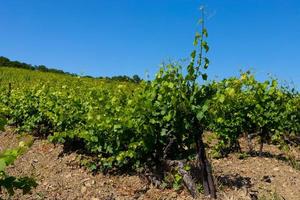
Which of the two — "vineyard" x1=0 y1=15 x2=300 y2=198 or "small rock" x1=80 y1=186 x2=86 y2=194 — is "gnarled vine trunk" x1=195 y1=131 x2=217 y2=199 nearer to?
"vineyard" x1=0 y1=15 x2=300 y2=198

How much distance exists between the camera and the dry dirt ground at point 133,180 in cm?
650

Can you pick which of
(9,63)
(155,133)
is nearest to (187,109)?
(155,133)

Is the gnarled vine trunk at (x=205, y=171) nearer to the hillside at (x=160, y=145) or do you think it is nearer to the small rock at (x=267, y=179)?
the hillside at (x=160, y=145)

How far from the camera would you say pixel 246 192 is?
6410 mm

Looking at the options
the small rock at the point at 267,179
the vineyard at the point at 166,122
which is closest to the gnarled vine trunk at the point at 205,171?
→ the vineyard at the point at 166,122

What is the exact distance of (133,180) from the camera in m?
7.10

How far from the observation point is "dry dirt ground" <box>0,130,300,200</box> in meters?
6.50

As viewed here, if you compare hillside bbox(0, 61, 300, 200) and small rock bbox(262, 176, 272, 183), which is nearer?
hillside bbox(0, 61, 300, 200)

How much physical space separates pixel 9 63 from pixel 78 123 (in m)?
45.6

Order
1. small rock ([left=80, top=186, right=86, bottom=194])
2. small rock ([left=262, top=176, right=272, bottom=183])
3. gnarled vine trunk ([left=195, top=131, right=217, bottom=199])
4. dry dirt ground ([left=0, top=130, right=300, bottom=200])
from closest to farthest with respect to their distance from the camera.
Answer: gnarled vine trunk ([left=195, top=131, right=217, bottom=199]) < dry dirt ground ([left=0, top=130, right=300, bottom=200]) < small rock ([left=80, top=186, right=86, bottom=194]) < small rock ([left=262, top=176, right=272, bottom=183])

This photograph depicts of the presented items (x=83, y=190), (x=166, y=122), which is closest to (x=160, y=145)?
(x=166, y=122)

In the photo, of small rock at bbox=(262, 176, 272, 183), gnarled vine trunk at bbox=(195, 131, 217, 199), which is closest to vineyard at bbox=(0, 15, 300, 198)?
gnarled vine trunk at bbox=(195, 131, 217, 199)

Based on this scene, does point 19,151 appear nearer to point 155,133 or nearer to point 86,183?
point 155,133

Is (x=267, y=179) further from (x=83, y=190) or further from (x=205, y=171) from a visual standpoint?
(x=83, y=190)
